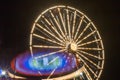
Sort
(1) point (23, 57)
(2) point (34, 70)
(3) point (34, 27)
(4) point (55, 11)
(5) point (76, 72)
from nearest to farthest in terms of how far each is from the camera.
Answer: (3) point (34, 27) → (4) point (55, 11) → (5) point (76, 72) → (2) point (34, 70) → (1) point (23, 57)

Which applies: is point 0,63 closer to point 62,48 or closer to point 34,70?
point 34,70

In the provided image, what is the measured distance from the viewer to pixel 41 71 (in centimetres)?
1847

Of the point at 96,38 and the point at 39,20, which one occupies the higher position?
the point at 39,20

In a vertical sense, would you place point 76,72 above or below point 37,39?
below

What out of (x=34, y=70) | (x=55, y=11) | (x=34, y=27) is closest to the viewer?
(x=34, y=27)

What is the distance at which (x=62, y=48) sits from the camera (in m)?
15.4

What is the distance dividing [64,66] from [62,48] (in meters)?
3.35

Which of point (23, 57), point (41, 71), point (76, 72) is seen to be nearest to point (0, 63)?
point (23, 57)

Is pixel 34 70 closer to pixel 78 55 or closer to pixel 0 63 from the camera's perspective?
pixel 0 63

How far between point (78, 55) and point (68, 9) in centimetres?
227

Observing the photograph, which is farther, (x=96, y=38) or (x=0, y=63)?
(x=0, y=63)

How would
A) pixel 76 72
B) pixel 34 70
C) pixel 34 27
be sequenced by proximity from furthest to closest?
pixel 34 70 < pixel 76 72 < pixel 34 27

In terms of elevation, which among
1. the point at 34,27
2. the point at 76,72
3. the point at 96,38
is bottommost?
the point at 76,72

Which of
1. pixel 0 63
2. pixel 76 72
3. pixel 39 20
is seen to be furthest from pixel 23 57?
pixel 39 20
